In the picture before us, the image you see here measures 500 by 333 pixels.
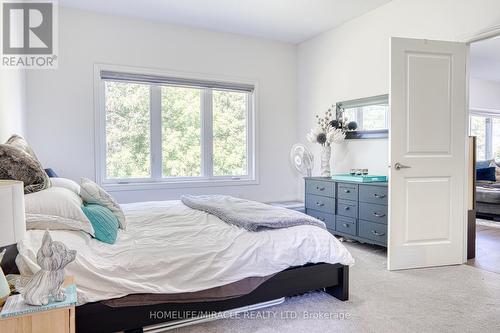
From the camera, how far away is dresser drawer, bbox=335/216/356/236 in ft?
12.0

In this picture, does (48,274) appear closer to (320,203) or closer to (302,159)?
(320,203)

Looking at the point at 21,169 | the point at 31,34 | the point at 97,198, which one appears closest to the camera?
the point at 21,169

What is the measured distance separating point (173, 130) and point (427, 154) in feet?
9.82

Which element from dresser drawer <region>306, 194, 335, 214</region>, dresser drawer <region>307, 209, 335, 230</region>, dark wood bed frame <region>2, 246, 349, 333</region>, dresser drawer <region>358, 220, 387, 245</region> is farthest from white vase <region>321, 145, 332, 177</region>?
dark wood bed frame <region>2, 246, 349, 333</region>

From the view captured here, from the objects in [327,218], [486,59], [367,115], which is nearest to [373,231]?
[327,218]

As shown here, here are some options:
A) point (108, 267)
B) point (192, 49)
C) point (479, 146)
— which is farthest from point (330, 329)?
point (479, 146)

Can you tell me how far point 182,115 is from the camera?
178 inches

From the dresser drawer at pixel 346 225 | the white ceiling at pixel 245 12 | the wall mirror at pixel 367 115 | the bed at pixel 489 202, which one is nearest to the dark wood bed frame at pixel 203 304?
the dresser drawer at pixel 346 225

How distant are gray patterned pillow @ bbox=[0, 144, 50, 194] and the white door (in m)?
2.61

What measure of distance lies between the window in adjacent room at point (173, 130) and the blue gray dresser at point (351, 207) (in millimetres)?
1160

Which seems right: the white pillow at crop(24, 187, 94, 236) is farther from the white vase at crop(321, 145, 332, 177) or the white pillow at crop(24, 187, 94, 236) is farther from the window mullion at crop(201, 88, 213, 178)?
the white vase at crop(321, 145, 332, 177)

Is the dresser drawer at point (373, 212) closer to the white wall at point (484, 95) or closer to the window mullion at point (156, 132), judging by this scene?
the window mullion at point (156, 132)

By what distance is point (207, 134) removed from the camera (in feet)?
15.2

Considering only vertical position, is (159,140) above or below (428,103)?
below
